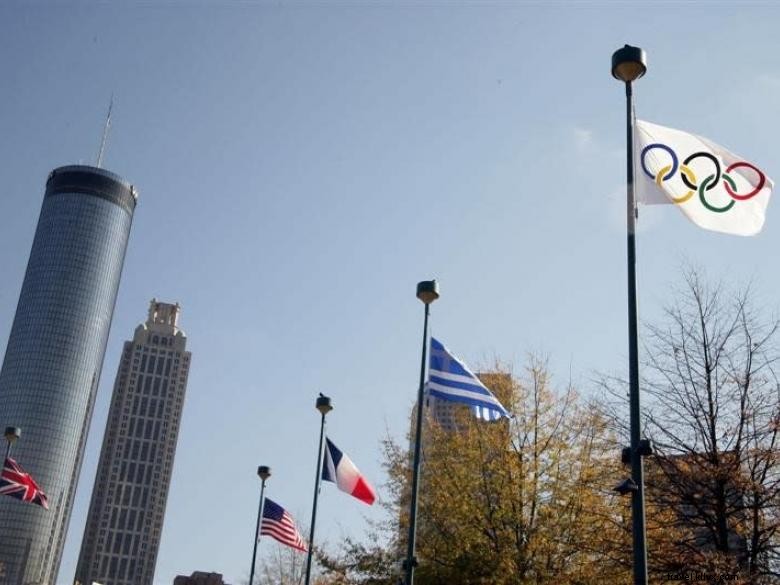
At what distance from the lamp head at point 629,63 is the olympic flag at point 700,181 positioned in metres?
0.83

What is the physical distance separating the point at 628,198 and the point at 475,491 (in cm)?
1308

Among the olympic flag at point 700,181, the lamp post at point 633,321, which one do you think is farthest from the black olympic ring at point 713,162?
the lamp post at point 633,321

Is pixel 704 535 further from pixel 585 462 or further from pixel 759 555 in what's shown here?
pixel 585 462

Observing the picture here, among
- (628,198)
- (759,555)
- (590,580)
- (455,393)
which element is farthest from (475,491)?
(628,198)

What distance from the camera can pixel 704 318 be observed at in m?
20.5

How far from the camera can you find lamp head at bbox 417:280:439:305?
2062cm

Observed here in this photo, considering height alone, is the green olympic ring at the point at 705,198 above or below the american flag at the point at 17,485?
above

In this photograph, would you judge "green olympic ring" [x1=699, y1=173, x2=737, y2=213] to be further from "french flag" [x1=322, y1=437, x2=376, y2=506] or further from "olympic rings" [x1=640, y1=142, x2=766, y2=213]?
"french flag" [x1=322, y1=437, x2=376, y2=506]

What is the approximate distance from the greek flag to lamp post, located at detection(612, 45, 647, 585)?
623 centimetres

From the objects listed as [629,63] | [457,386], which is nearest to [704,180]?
[629,63]

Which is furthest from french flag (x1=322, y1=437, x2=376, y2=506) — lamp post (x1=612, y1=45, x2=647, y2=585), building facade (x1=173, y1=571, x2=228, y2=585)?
building facade (x1=173, y1=571, x2=228, y2=585)

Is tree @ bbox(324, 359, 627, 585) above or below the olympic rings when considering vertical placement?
below

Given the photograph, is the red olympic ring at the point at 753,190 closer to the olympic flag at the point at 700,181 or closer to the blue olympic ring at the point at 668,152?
the olympic flag at the point at 700,181

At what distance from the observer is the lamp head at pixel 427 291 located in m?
20.6
